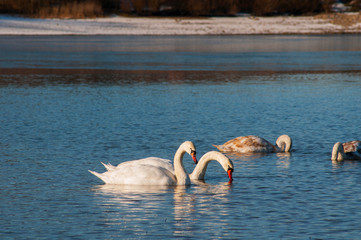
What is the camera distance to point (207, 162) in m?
11.4

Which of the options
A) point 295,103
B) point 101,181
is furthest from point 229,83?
point 101,181

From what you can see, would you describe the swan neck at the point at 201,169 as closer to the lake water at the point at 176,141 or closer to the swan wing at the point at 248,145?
the lake water at the point at 176,141

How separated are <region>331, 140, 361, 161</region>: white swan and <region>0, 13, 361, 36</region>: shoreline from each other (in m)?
40.6

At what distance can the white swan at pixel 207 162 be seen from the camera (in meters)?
11.2

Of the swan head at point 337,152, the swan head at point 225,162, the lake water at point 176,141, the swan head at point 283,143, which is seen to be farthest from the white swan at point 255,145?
the swan head at point 225,162

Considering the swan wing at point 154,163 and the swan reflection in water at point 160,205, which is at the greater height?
the swan wing at point 154,163

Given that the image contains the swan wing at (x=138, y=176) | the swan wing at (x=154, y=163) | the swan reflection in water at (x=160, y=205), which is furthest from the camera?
the swan wing at (x=154, y=163)

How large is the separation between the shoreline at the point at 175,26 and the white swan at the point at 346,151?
40.6 metres

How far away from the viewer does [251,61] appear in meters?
35.3

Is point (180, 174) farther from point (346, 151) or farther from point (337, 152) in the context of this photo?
point (346, 151)

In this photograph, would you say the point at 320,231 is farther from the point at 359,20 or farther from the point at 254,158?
the point at 359,20

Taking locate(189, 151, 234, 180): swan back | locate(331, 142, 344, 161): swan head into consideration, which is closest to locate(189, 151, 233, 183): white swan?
locate(189, 151, 234, 180): swan back

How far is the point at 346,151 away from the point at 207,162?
3.23 meters

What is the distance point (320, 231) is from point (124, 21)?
50.2 metres
